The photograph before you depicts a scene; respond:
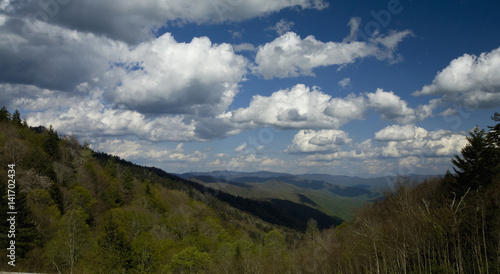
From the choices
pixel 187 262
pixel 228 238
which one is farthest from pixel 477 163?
pixel 228 238

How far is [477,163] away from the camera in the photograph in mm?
43000

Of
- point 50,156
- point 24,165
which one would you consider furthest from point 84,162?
point 24,165

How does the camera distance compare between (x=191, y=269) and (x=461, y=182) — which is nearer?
(x=461, y=182)

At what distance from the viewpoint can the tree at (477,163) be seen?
1676 inches

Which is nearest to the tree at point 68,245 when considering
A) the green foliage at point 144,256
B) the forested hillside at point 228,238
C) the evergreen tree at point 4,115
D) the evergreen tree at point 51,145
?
the forested hillside at point 228,238

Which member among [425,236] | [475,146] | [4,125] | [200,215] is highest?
[4,125]

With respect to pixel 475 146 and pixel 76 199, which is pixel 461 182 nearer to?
pixel 475 146

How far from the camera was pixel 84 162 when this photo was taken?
338 ft

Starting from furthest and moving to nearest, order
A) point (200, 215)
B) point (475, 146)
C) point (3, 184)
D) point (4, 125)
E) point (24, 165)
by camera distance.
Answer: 1. point (200, 215)
2. point (4, 125)
3. point (24, 165)
4. point (3, 184)
5. point (475, 146)

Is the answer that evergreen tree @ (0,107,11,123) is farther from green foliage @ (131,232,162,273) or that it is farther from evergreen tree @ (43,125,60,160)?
green foliage @ (131,232,162,273)

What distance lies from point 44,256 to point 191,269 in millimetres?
23716

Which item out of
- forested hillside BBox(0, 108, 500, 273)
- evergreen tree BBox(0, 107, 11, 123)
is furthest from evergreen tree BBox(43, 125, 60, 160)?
evergreen tree BBox(0, 107, 11, 123)

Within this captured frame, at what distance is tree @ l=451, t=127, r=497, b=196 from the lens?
42.6m

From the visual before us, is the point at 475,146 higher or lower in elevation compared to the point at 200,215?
higher
